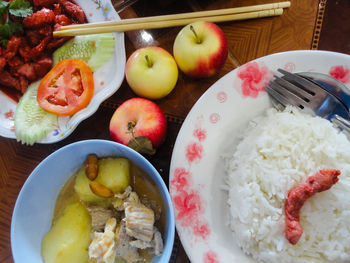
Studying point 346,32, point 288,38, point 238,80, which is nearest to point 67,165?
point 238,80

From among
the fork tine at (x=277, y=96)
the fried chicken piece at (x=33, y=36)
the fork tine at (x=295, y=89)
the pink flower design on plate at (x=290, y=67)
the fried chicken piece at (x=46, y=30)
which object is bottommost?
the fork tine at (x=277, y=96)

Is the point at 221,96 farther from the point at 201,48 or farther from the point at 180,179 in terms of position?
the point at 180,179

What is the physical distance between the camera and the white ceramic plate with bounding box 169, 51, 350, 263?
3.79ft

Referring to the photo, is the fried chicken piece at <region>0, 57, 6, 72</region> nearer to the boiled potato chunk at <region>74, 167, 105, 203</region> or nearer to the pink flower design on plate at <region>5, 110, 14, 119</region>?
the pink flower design on plate at <region>5, 110, 14, 119</region>

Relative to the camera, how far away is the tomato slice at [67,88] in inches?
53.7

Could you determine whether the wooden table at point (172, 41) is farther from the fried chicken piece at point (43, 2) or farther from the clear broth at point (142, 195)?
the fried chicken piece at point (43, 2)

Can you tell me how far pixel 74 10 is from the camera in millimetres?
1472

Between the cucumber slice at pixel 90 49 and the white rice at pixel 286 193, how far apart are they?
0.78 metres

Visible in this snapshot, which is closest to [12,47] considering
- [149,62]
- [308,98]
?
[149,62]

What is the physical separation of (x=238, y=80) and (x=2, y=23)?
1132 mm

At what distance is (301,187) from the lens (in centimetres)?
104

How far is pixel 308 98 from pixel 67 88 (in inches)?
40.4

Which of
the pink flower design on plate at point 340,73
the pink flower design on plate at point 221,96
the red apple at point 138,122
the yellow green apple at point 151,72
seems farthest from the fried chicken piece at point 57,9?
the pink flower design on plate at point 340,73

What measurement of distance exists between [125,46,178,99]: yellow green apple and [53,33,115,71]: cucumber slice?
14 cm
